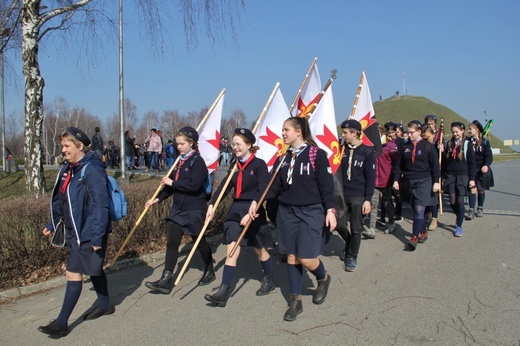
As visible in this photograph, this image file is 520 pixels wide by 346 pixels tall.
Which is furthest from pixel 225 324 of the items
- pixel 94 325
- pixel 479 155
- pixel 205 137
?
pixel 479 155

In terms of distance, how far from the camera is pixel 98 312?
14.1 feet

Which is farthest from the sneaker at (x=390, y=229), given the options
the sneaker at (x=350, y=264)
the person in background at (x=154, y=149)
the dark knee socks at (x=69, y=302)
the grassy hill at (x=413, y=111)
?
the grassy hill at (x=413, y=111)

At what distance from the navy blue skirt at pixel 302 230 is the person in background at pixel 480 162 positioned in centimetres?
519

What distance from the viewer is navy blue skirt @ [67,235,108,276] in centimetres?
402

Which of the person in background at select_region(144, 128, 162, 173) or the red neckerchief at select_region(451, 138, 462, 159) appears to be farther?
the person in background at select_region(144, 128, 162, 173)

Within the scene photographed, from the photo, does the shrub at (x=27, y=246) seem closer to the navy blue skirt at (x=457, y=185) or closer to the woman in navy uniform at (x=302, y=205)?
the woman in navy uniform at (x=302, y=205)

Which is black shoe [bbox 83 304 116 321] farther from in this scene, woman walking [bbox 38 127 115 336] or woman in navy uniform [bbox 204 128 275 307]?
woman in navy uniform [bbox 204 128 275 307]

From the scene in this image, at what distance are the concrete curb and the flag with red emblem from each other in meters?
2.60

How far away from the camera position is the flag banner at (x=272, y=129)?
6121mm

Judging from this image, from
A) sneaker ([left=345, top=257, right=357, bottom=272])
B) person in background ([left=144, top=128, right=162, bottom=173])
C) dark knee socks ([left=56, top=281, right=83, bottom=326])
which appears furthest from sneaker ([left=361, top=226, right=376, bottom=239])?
person in background ([left=144, top=128, right=162, bottom=173])

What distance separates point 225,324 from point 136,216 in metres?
2.99

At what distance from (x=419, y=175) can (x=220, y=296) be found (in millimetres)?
3791

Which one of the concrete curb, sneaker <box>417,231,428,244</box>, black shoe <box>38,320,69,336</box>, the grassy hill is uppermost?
the grassy hill

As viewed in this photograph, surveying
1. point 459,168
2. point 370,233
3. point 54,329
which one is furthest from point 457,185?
point 54,329
